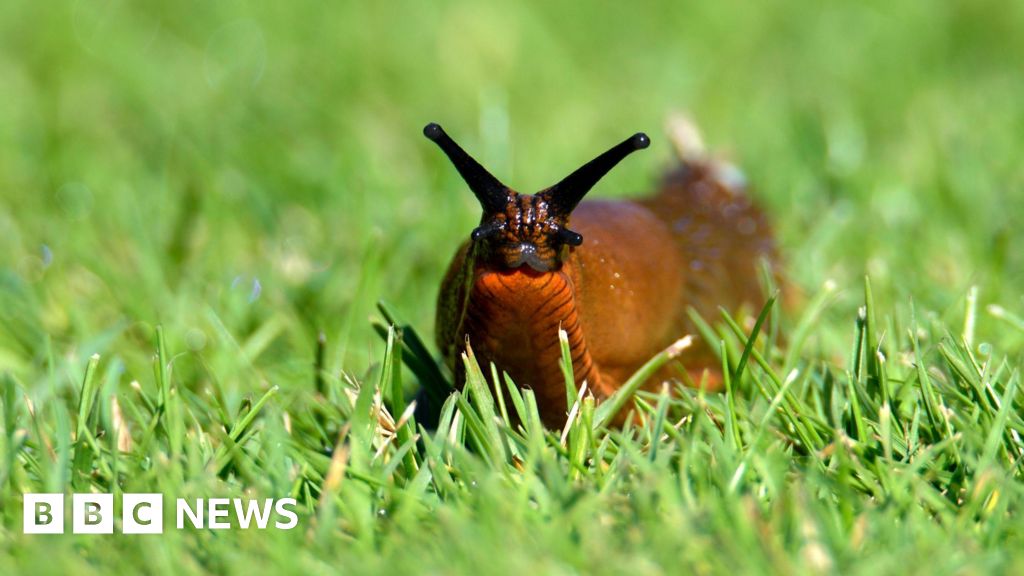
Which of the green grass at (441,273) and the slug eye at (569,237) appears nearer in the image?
the green grass at (441,273)

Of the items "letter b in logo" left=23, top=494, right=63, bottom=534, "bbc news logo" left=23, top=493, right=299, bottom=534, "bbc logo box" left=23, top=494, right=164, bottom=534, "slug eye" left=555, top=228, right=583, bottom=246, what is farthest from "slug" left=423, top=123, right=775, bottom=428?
"letter b in logo" left=23, top=494, right=63, bottom=534

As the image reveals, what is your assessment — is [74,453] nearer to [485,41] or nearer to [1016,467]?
[1016,467]

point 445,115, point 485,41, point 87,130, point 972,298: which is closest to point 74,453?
point 972,298

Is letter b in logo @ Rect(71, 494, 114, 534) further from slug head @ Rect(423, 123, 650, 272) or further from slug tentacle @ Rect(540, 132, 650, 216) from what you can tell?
slug tentacle @ Rect(540, 132, 650, 216)

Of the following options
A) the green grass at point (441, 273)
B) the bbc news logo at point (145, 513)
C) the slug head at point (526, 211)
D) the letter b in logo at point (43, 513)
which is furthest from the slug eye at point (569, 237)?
the letter b in logo at point (43, 513)

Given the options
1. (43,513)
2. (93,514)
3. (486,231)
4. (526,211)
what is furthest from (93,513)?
(526,211)

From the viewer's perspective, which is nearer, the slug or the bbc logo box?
the bbc logo box

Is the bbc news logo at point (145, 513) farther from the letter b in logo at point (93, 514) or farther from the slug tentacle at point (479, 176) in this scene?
the slug tentacle at point (479, 176)
